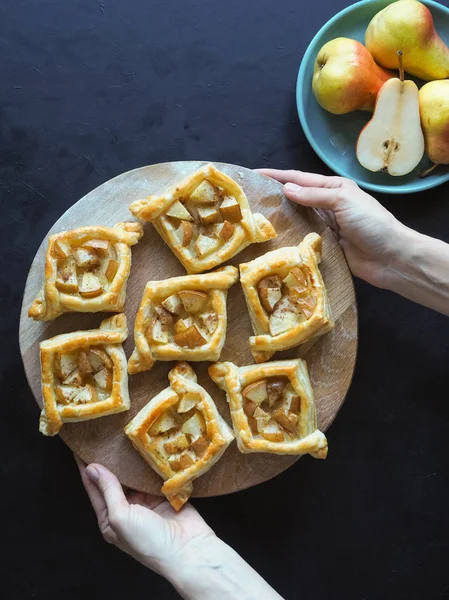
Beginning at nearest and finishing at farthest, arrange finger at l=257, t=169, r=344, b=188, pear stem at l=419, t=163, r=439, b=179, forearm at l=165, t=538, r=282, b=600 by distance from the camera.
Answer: forearm at l=165, t=538, r=282, b=600, finger at l=257, t=169, r=344, b=188, pear stem at l=419, t=163, r=439, b=179

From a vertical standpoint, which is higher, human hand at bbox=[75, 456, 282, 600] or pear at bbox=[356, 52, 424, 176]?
pear at bbox=[356, 52, 424, 176]

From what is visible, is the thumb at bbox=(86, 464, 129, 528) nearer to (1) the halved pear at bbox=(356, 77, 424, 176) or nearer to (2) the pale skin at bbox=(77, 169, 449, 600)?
(2) the pale skin at bbox=(77, 169, 449, 600)

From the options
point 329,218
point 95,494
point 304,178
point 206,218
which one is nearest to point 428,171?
point 329,218

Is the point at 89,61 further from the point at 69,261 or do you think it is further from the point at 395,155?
the point at 395,155

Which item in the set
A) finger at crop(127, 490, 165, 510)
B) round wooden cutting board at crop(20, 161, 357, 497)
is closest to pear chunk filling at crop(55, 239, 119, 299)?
round wooden cutting board at crop(20, 161, 357, 497)

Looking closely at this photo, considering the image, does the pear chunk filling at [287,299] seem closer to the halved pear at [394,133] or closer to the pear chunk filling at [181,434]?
the pear chunk filling at [181,434]

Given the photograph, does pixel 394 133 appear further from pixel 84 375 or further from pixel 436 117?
pixel 84 375
